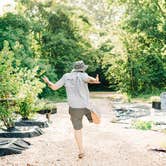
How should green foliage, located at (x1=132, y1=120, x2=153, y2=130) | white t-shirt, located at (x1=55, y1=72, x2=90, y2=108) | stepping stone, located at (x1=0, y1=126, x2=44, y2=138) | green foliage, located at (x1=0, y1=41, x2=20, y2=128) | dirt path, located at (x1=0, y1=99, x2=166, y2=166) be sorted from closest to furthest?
dirt path, located at (x1=0, y1=99, x2=166, y2=166) < white t-shirt, located at (x1=55, y1=72, x2=90, y2=108) < stepping stone, located at (x1=0, y1=126, x2=44, y2=138) < green foliage, located at (x1=0, y1=41, x2=20, y2=128) < green foliage, located at (x1=132, y1=120, x2=153, y2=130)

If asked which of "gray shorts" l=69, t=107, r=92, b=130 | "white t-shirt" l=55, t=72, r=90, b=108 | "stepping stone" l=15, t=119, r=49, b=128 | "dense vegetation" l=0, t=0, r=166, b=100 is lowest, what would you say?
"stepping stone" l=15, t=119, r=49, b=128

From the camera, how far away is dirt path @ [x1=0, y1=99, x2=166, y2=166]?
27.1 ft

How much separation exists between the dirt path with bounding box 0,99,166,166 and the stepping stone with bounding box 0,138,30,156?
15 cm

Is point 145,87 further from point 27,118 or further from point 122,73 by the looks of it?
point 27,118

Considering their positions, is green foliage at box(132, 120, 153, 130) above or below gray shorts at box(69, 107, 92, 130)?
below

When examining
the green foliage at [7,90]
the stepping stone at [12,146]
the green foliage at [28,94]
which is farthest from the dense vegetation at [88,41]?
the stepping stone at [12,146]

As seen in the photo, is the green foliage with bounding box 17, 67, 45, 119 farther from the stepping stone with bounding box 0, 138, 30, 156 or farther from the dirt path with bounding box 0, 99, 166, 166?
the stepping stone with bounding box 0, 138, 30, 156

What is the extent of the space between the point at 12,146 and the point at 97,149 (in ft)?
5.76

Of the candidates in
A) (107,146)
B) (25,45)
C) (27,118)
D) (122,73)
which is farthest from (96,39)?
(107,146)

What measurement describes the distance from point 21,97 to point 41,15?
24.1m

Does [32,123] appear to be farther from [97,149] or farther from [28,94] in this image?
[97,149]

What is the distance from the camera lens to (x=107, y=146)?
10008 millimetres

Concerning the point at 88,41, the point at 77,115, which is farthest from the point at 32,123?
the point at 88,41

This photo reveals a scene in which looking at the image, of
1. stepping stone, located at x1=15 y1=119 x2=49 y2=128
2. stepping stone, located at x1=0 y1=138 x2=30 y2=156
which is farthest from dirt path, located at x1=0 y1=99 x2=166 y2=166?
stepping stone, located at x1=15 y1=119 x2=49 y2=128
